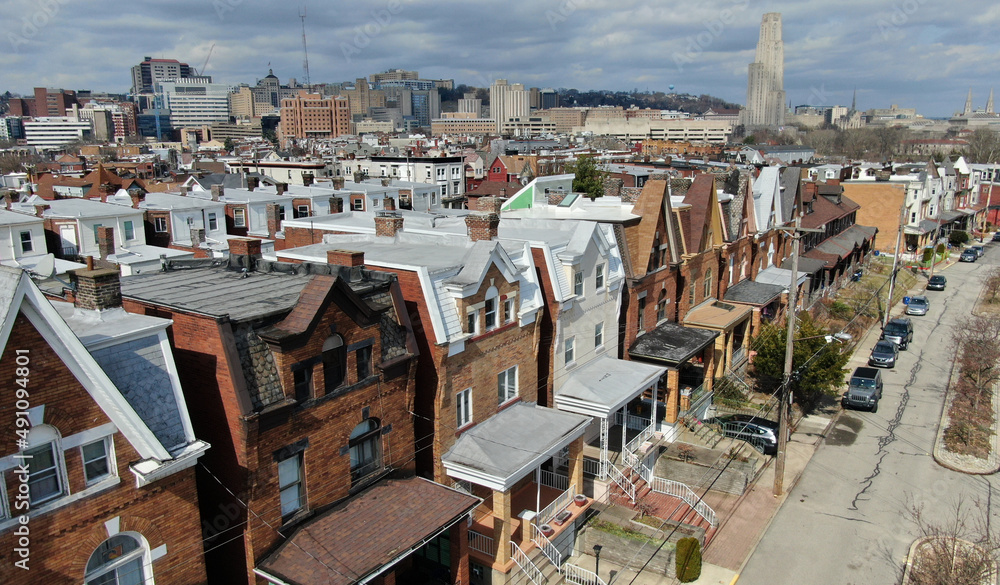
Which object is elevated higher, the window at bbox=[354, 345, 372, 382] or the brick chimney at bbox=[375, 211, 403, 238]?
the brick chimney at bbox=[375, 211, 403, 238]

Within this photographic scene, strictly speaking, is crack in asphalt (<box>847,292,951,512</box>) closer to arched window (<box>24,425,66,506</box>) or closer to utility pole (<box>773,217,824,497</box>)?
utility pole (<box>773,217,824,497</box>)

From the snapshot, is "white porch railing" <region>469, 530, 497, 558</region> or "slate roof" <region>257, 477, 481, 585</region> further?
"white porch railing" <region>469, 530, 497, 558</region>

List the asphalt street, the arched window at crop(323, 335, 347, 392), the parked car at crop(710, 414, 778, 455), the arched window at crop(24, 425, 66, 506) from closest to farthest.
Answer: the arched window at crop(24, 425, 66, 506) < the arched window at crop(323, 335, 347, 392) < the asphalt street < the parked car at crop(710, 414, 778, 455)

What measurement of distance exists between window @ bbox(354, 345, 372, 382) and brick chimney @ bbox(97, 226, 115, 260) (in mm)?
24695

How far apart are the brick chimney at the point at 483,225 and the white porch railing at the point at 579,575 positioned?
1144 centimetres

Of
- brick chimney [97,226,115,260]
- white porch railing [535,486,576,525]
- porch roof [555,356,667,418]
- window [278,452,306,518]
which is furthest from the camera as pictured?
brick chimney [97,226,115,260]

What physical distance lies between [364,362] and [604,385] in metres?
12.0

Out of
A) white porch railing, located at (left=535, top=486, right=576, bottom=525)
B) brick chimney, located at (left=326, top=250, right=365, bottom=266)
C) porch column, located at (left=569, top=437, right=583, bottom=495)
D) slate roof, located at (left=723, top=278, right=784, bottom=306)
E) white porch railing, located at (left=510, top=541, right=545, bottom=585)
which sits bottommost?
white porch railing, located at (left=510, top=541, right=545, bottom=585)

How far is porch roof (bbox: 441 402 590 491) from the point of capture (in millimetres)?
20375

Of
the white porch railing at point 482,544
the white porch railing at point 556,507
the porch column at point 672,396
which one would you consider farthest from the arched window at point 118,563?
the porch column at point 672,396

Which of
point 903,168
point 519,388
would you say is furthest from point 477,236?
point 903,168

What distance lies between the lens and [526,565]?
70.4 ft

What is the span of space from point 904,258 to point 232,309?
79158 millimetres

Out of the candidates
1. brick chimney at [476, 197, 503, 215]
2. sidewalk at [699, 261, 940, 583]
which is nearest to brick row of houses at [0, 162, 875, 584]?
brick chimney at [476, 197, 503, 215]
